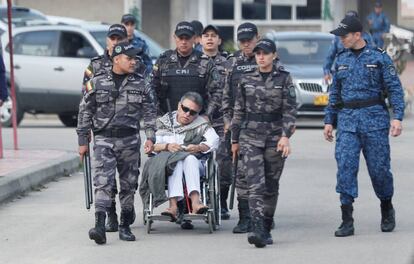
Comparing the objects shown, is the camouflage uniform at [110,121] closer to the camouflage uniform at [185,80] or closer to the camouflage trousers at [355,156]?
the camouflage uniform at [185,80]

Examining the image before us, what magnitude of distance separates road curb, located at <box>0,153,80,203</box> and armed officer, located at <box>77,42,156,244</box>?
2.69 meters

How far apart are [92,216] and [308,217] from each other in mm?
2068

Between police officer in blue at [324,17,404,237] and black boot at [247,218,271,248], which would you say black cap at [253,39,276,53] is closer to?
police officer in blue at [324,17,404,237]

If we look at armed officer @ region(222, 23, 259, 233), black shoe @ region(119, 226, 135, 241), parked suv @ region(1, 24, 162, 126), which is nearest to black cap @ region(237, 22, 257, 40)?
armed officer @ region(222, 23, 259, 233)

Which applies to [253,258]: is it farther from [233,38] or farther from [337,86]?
[233,38]

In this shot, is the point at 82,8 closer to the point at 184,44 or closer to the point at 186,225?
the point at 184,44

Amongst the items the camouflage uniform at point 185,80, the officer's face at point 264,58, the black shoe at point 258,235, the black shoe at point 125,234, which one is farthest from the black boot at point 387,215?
the black shoe at point 125,234

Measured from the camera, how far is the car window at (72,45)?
25188 millimetres

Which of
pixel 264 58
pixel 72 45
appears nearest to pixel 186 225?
pixel 264 58

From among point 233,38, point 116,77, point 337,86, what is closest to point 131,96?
point 116,77

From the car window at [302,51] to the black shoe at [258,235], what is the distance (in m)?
14.3

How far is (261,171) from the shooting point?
1195 cm

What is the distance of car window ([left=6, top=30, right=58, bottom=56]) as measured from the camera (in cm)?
2541

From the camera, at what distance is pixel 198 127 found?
41.7 feet
